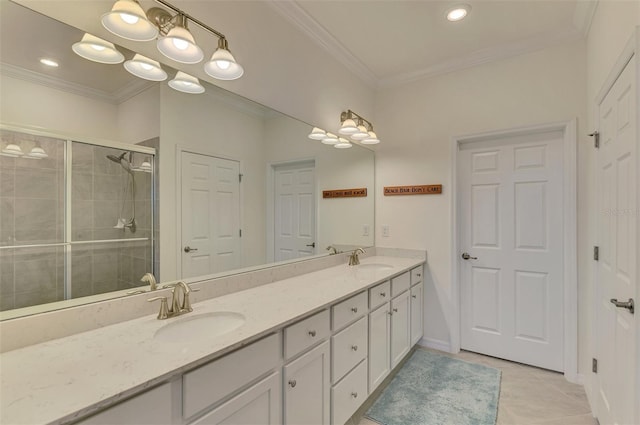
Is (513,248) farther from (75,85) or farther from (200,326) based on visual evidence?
(75,85)

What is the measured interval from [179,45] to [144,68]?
21cm

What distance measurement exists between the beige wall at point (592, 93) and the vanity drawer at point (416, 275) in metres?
1.23

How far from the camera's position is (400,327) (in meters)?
2.40

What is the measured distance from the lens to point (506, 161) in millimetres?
2703

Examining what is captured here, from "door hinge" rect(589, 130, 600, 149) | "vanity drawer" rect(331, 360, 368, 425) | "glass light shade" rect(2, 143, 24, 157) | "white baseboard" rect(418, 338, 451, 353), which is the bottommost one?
"white baseboard" rect(418, 338, 451, 353)

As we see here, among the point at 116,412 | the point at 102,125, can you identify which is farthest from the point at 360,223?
the point at 116,412

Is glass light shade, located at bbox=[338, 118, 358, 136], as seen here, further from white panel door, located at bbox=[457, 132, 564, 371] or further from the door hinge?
the door hinge

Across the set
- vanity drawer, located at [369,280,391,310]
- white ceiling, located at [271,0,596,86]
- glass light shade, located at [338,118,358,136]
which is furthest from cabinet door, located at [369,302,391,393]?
white ceiling, located at [271,0,596,86]

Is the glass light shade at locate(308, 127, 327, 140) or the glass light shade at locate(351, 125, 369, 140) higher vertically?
the glass light shade at locate(351, 125, 369, 140)

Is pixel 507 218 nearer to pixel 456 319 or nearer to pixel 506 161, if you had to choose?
pixel 506 161

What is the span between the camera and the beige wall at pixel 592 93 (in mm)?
1491

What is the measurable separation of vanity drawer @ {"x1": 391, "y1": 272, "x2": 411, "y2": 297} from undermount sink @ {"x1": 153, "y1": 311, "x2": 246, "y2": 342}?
53.5 inches

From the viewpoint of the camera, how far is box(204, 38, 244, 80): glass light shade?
4.88 ft

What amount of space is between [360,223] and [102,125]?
2374 mm
